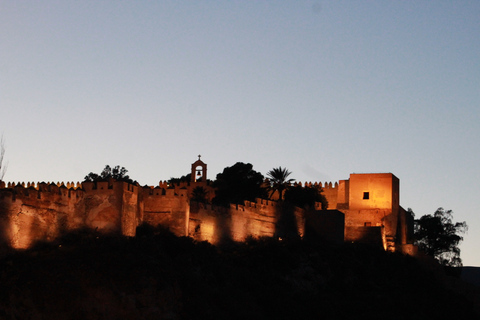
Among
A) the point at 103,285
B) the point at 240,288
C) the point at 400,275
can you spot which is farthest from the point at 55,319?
the point at 400,275

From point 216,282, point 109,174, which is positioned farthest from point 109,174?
point 216,282

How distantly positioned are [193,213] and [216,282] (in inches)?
230

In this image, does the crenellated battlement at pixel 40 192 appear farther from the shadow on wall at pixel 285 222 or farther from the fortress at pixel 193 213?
the shadow on wall at pixel 285 222

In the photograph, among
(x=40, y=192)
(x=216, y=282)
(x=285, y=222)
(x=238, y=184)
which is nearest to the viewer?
(x=40, y=192)

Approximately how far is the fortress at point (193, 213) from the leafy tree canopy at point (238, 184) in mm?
1156

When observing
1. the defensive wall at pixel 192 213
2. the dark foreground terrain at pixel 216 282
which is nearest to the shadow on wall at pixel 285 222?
the defensive wall at pixel 192 213

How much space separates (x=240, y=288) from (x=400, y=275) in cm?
1472

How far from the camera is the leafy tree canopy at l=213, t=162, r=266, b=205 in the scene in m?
72.8

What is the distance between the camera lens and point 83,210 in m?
45.6

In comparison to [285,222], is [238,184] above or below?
above

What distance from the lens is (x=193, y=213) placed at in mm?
52031

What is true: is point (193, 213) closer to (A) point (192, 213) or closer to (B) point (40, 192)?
(A) point (192, 213)

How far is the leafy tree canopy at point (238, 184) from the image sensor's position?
2867 inches

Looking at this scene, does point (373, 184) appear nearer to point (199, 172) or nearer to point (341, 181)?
point (341, 181)
